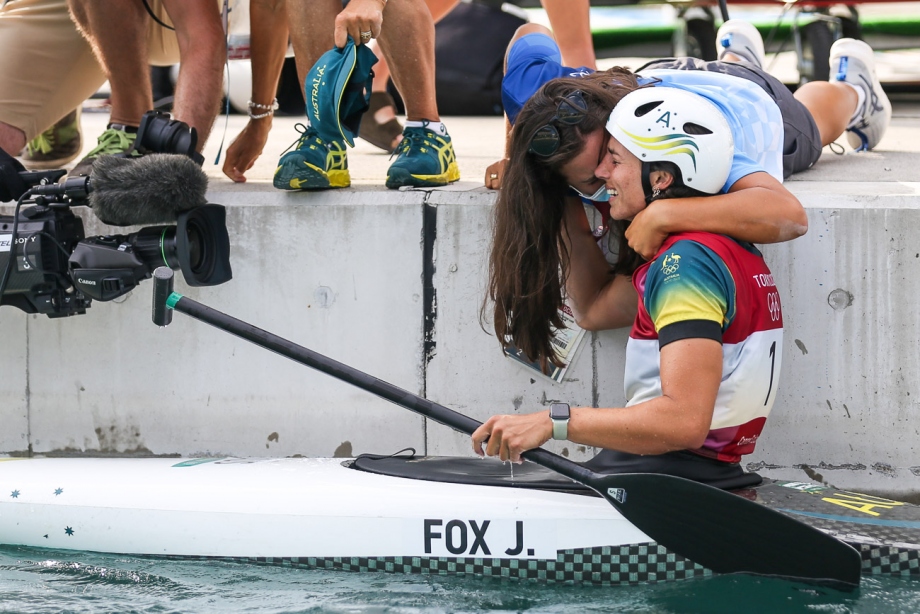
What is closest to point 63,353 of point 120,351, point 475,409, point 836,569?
point 120,351

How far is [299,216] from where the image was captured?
11.8 feet

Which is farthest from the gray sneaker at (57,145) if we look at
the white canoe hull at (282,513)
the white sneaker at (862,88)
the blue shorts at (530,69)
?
the white sneaker at (862,88)

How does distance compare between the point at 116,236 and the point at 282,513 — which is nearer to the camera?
the point at 282,513

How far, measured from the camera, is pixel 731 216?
2.62 metres

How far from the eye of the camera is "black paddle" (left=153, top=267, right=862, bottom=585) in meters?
2.58

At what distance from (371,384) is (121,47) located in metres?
1.76

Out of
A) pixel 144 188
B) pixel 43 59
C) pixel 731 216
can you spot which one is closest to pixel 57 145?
pixel 43 59

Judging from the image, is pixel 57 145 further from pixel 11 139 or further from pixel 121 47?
pixel 121 47

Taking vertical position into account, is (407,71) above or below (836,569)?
above

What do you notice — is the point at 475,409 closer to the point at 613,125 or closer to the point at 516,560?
the point at 516,560

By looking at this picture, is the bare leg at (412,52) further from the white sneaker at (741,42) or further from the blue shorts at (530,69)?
the white sneaker at (741,42)

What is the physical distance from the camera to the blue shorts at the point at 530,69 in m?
3.12

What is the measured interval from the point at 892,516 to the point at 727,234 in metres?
0.83

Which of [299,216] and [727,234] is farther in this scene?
[299,216]
